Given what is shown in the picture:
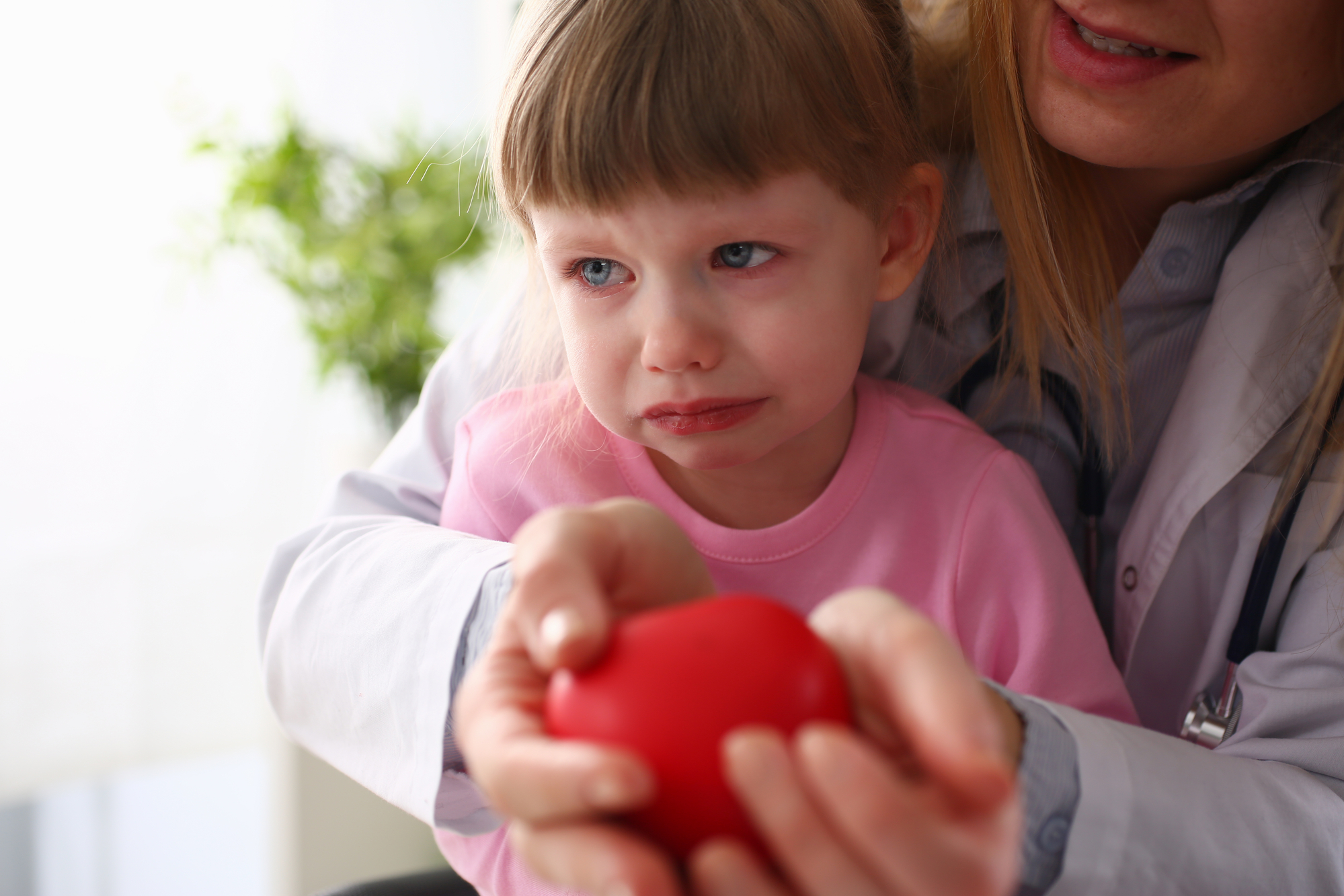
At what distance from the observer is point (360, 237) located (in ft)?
5.71

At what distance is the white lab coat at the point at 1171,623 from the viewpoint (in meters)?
0.69

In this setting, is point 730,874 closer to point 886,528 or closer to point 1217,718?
point 886,528

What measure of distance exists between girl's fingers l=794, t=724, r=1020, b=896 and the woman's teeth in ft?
2.15

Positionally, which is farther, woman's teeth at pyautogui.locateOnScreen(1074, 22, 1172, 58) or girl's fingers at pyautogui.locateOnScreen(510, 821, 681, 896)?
woman's teeth at pyautogui.locateOnScreen(1074, 22, 1172, 58)

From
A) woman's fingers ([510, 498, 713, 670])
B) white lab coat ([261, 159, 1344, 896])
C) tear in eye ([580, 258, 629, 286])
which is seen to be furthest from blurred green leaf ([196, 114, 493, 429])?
woman's fingers ([510, 498, 713, 670])

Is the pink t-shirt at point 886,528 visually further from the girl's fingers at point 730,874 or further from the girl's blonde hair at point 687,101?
the girl's fingers at point 730,874

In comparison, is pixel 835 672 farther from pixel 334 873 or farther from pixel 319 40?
pixel 319 40

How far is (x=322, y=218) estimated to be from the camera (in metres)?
1.78

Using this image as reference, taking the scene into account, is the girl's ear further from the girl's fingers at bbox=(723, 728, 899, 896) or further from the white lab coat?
the girl's fingers at bbox=(723, 728, 899, 896)

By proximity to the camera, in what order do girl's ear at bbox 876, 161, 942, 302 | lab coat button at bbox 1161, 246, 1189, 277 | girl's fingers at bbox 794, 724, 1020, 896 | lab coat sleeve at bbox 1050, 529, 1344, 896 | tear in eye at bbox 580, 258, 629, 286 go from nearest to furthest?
girl's fingers at bbox 794, 724, 1020, 896 → lab coat sleeve at bbox 1050, 529, 1344, 896 → tear in eye at bbox 580, 258, 629, 286 → girl's ear at bbox 876, 161, 942, 302 → lab coat button at bbox 1161, 246, 1189, 277

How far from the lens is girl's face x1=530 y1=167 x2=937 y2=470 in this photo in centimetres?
71

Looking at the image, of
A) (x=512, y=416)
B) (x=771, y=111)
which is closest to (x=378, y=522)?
(x=512, y=416)

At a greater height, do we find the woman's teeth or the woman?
the woman's teeth

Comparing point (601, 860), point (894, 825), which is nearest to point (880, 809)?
point (894, 825)
